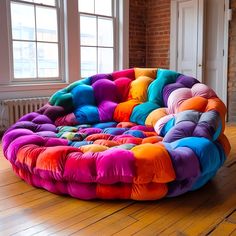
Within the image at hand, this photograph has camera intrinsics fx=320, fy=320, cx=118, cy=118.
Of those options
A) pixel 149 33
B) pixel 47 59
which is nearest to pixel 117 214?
pixel 47 59

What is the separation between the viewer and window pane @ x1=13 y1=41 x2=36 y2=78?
432 centimetres

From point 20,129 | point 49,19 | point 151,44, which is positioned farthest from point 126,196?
point 151,44

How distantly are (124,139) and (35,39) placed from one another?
2.62 m

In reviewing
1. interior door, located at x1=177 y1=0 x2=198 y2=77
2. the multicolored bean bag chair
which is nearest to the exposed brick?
interior door, located at x1=177 y1=0 x2=198 y2=77

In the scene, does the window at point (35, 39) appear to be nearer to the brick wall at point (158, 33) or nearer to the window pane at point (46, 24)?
the window pane at point (46, 24)

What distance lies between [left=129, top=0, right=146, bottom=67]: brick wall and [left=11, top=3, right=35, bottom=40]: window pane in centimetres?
197

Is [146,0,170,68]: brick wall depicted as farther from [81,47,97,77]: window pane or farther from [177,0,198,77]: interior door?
[81,47,97,77]: window pane

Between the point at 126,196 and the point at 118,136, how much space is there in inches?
27.8

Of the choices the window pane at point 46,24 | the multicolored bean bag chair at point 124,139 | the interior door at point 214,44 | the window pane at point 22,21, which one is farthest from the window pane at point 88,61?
the interior door at point 214,44

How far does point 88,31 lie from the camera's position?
201 inches

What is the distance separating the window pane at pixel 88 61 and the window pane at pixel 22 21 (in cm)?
91

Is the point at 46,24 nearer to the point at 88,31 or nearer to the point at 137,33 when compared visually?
the point at 88,31

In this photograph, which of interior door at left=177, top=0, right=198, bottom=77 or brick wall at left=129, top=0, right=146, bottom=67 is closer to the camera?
interior door at left=177, top=0, right=198, bottom=77

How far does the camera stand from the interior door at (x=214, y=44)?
16.2ft
